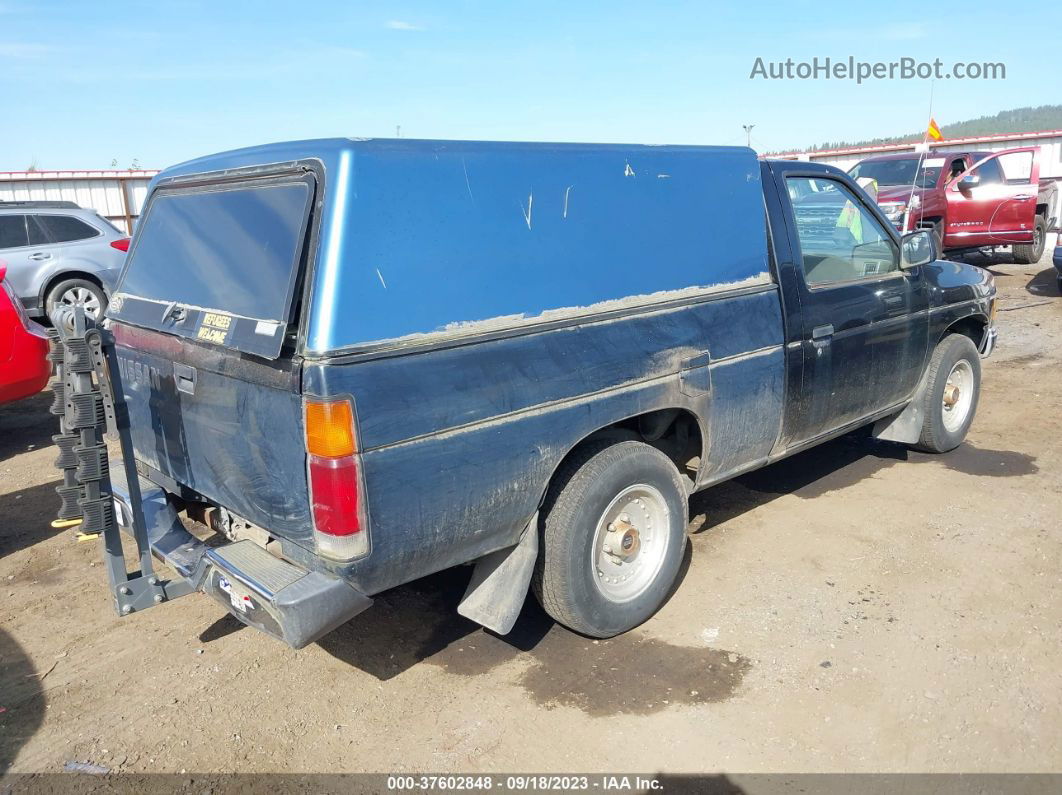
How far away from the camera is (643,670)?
3393mm

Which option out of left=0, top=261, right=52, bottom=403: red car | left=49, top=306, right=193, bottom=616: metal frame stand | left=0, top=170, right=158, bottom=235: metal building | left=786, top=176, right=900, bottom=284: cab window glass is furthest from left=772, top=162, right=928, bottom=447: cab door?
left=0, top=170, right=158, bottom=235: metal building

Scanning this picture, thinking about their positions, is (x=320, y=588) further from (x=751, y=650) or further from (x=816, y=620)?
(x=816, y=620)

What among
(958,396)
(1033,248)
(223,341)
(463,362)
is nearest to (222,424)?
(223,341)

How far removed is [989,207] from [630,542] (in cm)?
1190

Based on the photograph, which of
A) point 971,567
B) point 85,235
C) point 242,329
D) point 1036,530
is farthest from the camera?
point 85,235

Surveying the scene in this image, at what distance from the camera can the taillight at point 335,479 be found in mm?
2516

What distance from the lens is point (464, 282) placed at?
2.84 m

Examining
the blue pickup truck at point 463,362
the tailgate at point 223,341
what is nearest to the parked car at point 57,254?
the tailgate at point 223,341

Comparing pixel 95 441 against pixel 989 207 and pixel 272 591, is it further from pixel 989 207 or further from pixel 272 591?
pixel 989 207

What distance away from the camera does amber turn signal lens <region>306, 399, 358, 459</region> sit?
2.51 m

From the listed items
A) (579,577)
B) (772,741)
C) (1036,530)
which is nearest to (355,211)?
(579,577)

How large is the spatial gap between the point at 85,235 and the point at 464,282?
32.8 feet

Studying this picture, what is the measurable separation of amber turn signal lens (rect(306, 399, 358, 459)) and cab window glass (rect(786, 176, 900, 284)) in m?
2.70

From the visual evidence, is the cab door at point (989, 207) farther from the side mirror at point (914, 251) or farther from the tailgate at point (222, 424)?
the tailgate at point (222, 424)
